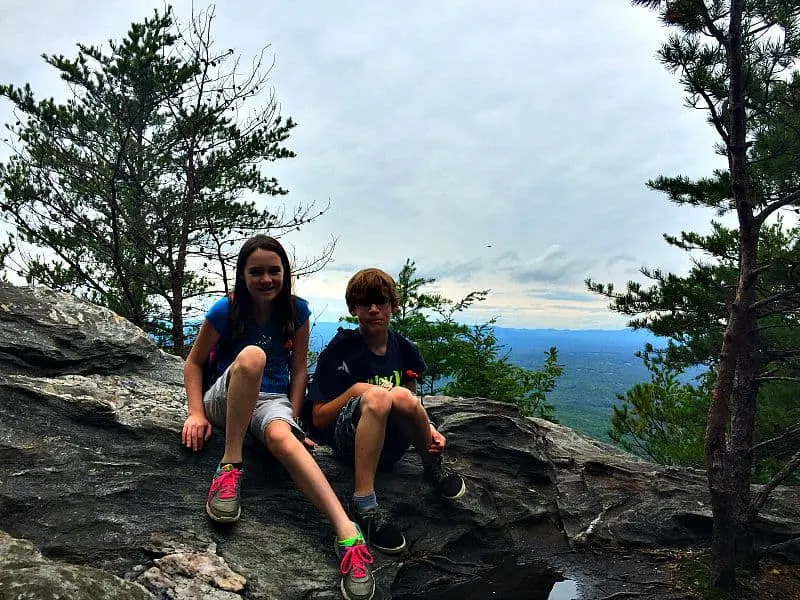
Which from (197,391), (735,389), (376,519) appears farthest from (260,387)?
(735,389)

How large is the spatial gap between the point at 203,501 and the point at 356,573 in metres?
1.05

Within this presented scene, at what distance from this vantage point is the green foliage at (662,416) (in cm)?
1146

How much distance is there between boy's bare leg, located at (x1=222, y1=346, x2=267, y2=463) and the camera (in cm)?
314

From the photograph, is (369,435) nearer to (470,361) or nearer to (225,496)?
(225,496)

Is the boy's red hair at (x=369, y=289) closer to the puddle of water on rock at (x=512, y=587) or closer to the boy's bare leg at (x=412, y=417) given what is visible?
the boy's bare leg at (x=412, y=417)

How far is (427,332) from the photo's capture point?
1065 cm

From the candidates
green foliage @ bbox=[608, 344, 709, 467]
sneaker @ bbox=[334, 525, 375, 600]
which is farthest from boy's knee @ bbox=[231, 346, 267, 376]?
green foliage @ bbox=[608, 344, 709, 467]

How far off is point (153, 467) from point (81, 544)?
2.11ft

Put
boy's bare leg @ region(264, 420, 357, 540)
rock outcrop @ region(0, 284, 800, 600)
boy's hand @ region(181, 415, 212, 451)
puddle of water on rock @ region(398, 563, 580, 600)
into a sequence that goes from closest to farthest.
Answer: rock outcrop @ region(0, 284, 800, 600), boy's bare leg @ region(264, 420, 357, 540), puddle of water on rock @ region(398, 563, 580, 600), boy's hand @ region(181, 415, 212, 451)

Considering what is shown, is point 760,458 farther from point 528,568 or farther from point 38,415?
point 38,415

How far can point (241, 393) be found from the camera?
10.4 ft


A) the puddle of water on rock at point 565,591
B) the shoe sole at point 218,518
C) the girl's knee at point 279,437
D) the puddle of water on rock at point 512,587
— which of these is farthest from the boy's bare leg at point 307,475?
the puddle of water on rock at point 565,591

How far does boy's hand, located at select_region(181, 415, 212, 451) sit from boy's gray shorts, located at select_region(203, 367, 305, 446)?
0.10 m

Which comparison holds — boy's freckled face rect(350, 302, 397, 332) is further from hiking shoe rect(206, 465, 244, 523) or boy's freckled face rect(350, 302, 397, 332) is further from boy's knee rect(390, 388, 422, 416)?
hiking shoe rect(206, 465, 244, 523)
